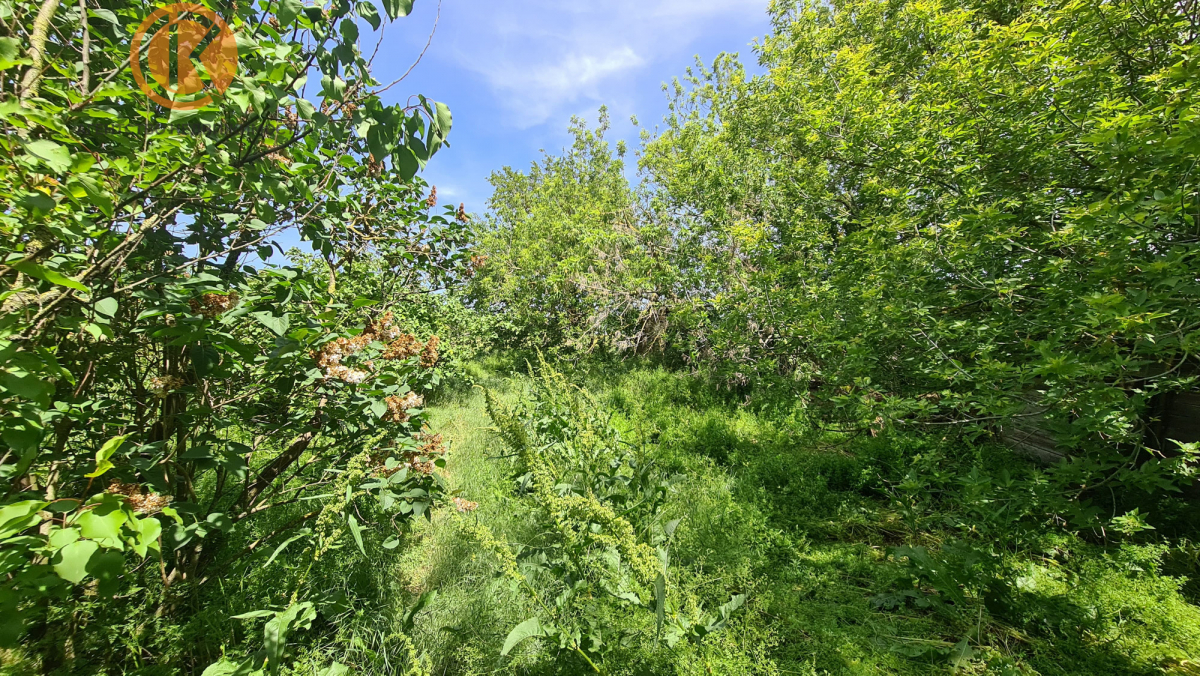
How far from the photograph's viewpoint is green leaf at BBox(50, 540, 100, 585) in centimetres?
75

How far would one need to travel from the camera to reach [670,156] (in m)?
7.75

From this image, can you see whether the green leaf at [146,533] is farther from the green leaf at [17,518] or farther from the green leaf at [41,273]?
the green leaf at [41,273]

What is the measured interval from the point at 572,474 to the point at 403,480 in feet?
3.68

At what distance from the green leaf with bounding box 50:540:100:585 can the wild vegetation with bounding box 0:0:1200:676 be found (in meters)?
0.01

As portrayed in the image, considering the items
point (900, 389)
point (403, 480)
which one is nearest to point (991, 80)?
point (900, 389)

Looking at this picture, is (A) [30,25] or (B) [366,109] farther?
(A) [30,25]

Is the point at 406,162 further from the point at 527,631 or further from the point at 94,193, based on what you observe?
the point at 527,631

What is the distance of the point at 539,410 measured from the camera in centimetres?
382

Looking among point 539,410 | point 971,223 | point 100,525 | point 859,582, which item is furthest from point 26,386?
point 971,223

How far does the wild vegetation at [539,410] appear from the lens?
114 centimetres

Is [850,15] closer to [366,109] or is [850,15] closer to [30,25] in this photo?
Result: [366,109]

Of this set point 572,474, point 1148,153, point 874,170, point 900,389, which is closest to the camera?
point 1148,153

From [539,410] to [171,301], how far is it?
9.21 ft

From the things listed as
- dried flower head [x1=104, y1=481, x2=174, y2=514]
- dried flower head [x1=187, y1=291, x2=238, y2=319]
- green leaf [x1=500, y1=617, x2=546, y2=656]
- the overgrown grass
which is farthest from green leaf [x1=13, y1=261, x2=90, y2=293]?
green leaf [x1=500, y1=617, x2=546, y2=656]
